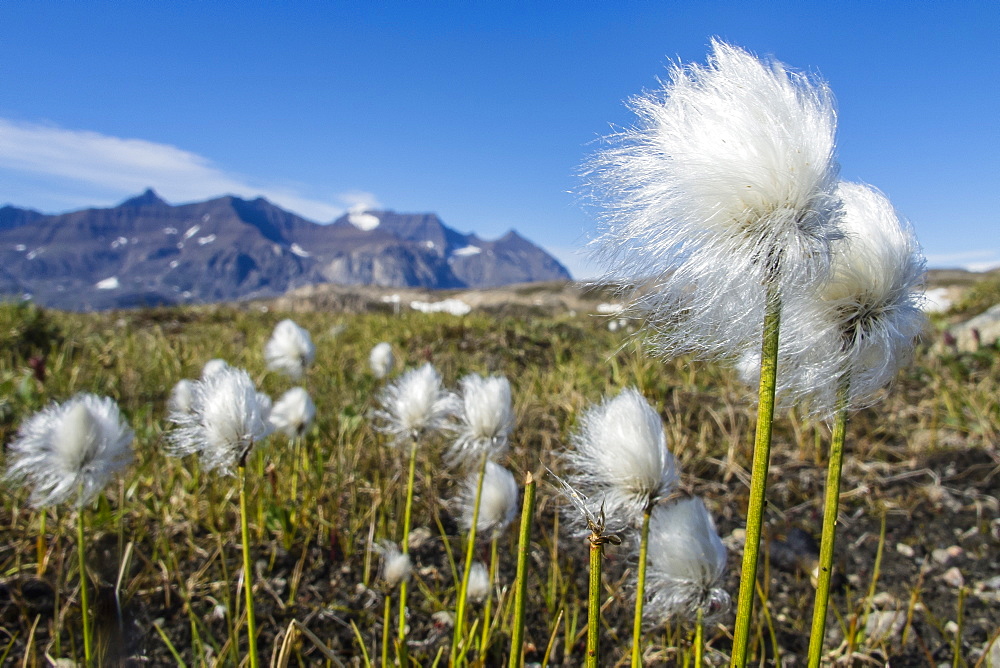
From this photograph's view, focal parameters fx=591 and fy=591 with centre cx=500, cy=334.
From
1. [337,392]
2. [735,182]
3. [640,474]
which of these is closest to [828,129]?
[735,182]

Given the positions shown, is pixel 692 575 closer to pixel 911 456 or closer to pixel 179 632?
pixel 179 632

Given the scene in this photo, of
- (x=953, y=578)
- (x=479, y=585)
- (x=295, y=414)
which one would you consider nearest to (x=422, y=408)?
(x=479, y=585)

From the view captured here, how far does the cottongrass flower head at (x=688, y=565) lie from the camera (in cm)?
129

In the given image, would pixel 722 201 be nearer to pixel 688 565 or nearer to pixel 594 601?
pixel 594 601

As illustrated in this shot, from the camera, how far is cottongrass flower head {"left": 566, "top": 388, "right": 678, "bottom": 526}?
3.92 ft

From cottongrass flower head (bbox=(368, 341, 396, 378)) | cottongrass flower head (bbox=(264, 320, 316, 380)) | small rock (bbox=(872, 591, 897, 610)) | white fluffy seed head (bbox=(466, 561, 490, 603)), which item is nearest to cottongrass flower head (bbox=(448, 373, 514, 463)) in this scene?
white fluffy seed head (bbox=(466, 561, 490, 603))

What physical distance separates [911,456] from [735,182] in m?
3.27

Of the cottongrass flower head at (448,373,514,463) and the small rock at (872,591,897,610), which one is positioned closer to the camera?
the cottongrass flower head at (448,373,514,463)

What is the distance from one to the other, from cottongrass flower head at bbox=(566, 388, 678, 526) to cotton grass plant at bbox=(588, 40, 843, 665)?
0.84 ft

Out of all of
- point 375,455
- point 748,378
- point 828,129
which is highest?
→ point 828,129

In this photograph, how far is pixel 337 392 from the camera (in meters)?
4.12

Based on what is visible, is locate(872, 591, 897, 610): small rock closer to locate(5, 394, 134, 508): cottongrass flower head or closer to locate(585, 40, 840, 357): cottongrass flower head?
locate(585, 40, 840, 357): cottongrass flower head

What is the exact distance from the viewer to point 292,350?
3381 mm

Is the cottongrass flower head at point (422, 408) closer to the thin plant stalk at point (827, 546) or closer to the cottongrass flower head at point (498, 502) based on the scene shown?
the cottongrass flower head at point (498, 502)
